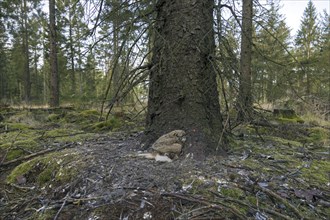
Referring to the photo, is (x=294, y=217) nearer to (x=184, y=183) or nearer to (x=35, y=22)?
(x=184, y=183)

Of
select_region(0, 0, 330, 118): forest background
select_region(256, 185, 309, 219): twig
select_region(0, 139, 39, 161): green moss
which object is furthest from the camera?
select_region(0, 139, 39, 161): green moss

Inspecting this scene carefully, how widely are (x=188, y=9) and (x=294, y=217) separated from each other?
6.98ft

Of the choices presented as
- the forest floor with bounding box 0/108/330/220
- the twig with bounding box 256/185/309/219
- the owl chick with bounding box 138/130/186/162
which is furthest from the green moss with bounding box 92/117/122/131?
the twig with bounding box 256/185/309/219

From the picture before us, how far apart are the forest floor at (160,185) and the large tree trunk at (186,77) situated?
0.34m

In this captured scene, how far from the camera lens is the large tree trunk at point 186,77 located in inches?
99.3

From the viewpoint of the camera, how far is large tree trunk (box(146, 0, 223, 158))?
2521 millimetres

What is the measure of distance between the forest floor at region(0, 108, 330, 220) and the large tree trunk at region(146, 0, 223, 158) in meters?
0.34

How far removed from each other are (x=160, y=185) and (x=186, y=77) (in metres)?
1.17

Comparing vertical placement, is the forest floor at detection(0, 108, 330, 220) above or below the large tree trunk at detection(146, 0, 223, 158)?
below

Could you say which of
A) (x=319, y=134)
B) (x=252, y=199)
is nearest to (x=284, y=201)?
(x=252, y=199)

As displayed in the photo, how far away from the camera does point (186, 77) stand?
2.56 metres

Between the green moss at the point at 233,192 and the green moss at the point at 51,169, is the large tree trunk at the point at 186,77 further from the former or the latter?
the green moss at the point at 51,169

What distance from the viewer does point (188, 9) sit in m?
2.63

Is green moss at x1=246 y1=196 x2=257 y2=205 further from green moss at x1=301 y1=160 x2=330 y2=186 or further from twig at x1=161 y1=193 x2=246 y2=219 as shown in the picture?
green moss at x1=301 y1=160 x2=330 y2=186
